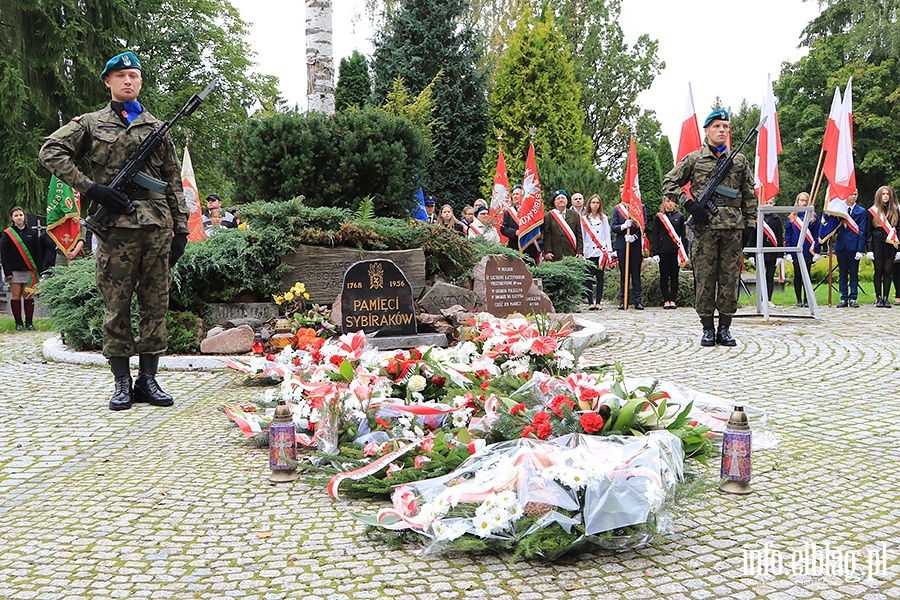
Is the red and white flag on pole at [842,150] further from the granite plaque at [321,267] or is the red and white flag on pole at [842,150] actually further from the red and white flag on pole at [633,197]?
the granite plaque at [321,267]

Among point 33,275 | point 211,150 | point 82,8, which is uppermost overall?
point 82,8

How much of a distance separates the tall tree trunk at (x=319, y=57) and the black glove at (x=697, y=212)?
5899 millimetres

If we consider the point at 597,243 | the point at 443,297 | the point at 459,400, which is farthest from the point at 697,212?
the point at 597,243

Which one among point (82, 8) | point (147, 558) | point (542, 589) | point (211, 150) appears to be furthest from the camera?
point (211, 150)

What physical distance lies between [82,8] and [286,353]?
18.6 m

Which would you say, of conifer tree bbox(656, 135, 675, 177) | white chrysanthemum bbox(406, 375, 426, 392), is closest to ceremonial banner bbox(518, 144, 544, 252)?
white chrysanthemum bbox(406, 375, 426, 392)

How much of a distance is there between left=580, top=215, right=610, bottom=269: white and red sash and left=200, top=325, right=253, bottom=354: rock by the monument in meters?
8.25

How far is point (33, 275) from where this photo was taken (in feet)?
42.1

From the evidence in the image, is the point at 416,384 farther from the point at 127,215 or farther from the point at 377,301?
the point at 377,301

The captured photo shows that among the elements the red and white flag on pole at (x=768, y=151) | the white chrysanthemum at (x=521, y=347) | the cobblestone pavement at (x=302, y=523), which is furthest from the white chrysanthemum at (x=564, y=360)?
the red and white flag on pole at (x=768, y=151)

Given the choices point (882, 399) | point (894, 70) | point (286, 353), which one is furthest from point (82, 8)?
point (894, 70)

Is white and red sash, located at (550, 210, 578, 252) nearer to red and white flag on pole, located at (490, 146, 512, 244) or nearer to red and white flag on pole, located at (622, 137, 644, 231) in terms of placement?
red and white flag on pole, located at (490, 146, 512, 244)

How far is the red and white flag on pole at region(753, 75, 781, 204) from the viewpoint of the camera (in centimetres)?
1125

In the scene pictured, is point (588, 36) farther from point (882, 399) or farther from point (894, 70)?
point (882, 399)
